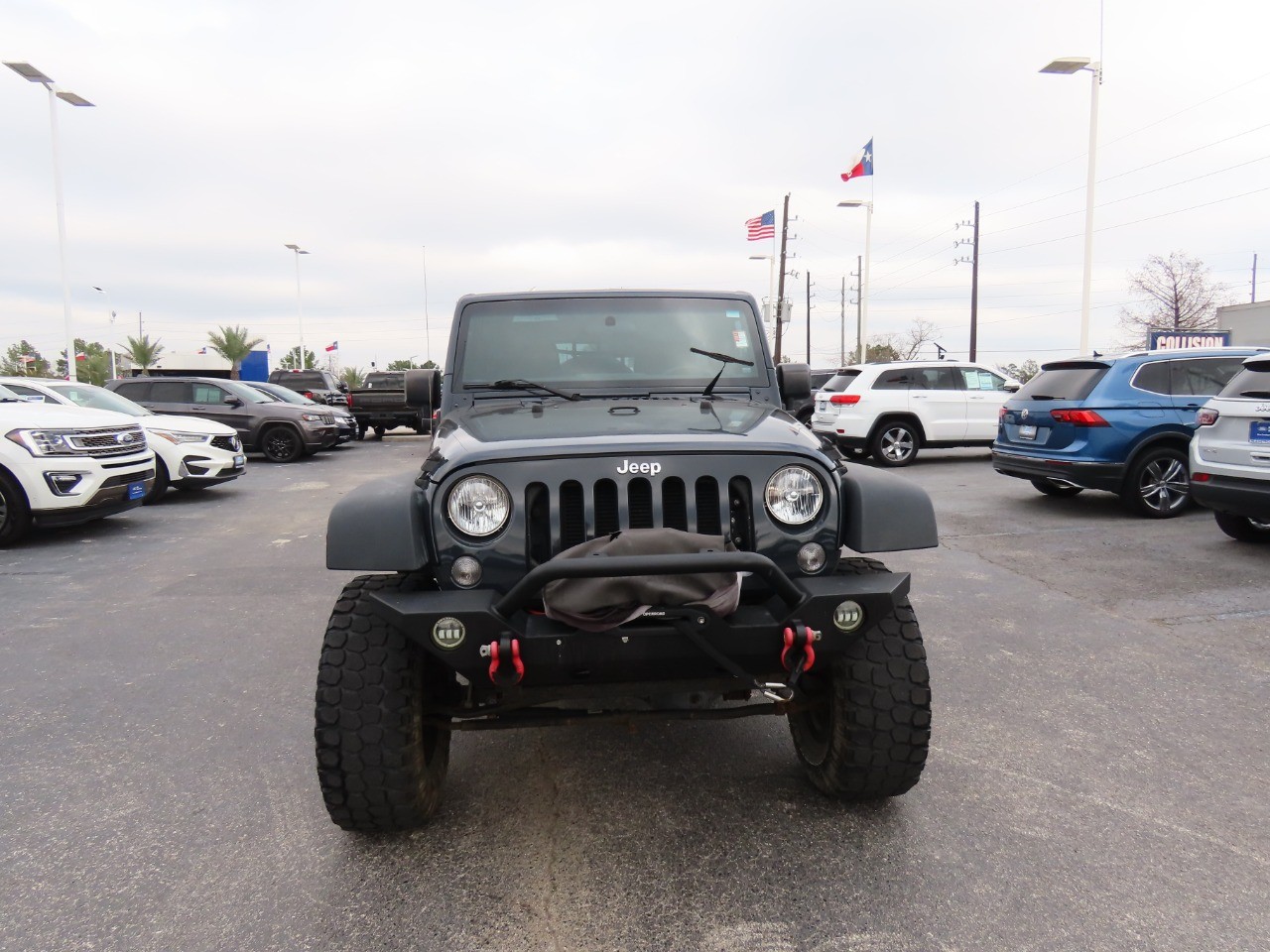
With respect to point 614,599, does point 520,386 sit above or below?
above

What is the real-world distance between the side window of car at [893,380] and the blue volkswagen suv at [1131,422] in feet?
15.3

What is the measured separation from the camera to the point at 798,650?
8.25 ft

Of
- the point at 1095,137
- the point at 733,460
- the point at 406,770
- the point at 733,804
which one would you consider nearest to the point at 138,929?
the point at 406,770

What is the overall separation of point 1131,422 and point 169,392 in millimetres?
15164

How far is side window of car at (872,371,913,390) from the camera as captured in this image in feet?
45.6

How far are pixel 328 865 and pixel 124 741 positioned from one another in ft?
4.99

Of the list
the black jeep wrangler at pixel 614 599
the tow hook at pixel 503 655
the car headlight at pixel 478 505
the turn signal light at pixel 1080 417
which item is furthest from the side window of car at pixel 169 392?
the tow hook at pixel 503 655

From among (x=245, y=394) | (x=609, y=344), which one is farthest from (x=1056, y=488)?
(x=245, y=394)

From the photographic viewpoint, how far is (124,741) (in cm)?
364

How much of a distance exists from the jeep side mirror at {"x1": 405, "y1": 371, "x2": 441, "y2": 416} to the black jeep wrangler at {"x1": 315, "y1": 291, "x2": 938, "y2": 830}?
122 centimetres

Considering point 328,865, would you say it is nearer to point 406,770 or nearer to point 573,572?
point 406,770

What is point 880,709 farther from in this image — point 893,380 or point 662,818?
point 893,380

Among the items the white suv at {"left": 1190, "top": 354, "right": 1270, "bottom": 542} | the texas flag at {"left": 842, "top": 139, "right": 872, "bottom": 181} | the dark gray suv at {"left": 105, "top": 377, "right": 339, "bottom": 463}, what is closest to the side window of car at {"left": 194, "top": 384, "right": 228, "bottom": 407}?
the dark gray suv at {"left": 105, "top": 377, "right": 339, "bottom": 463}

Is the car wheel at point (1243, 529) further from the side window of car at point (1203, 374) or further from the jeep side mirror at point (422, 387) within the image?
the jeep side mirror at point (422, 387)
